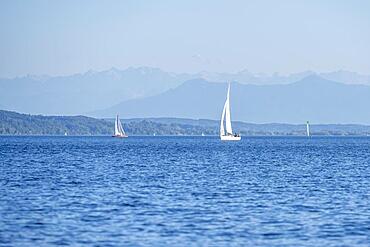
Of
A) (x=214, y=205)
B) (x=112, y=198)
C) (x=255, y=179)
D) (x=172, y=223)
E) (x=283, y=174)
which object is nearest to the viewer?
(x=172, y=223)

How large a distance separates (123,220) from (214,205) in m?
6.83

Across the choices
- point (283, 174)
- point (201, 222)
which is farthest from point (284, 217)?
point (283, 174)

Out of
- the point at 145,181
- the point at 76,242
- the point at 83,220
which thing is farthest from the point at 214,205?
the point at 145,181

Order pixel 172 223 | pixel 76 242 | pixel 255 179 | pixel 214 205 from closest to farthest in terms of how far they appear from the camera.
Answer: pixel 76 242 → pixel 172 223 → pixel 214 205 → pixel 255 179

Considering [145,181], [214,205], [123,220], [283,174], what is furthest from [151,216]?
[283,174]

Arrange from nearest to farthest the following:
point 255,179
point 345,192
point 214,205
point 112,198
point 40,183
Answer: point 214,205 → point 112,198 → point 345,192 → point 40,183 → point 255,179

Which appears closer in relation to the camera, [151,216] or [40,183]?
[151,216]

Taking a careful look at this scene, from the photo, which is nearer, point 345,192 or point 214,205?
point 214,205

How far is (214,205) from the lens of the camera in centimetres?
4150

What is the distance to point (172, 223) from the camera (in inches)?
1383

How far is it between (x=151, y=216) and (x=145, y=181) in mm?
19594

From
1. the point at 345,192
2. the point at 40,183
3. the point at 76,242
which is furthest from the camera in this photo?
the point at 40,183

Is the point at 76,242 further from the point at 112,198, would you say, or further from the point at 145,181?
the point at 145,181

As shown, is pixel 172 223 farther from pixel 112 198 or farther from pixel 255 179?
pixel 255 179
